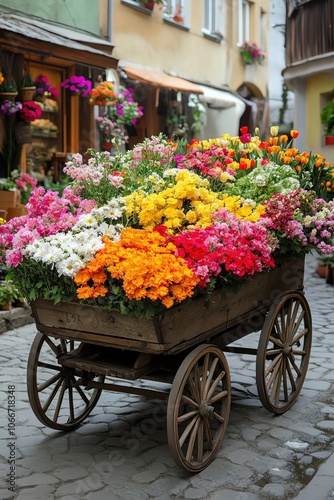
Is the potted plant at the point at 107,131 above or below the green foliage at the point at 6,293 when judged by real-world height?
above

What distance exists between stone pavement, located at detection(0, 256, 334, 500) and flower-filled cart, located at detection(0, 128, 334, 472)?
0.14 meters

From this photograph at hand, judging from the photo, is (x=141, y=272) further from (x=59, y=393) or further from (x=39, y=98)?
(x=39, y=98)

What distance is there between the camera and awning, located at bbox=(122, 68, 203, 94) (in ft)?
48.2

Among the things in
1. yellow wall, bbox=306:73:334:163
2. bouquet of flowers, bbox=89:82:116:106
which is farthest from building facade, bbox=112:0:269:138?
bouquet of flowers, bbox=89:82:116:106

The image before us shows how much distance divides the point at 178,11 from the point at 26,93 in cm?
721

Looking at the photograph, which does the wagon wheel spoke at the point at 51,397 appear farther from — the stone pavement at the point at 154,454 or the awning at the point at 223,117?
the awning at the point at 223,117

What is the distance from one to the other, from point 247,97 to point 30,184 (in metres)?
12.0

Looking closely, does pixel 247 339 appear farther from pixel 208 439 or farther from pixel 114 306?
pixel 114 306

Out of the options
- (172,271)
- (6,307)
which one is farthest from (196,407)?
(6,307)

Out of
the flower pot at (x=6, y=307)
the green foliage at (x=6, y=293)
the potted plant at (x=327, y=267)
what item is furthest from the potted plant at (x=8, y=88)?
the potted plant at (x=327, y=267)

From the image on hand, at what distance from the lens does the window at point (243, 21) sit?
20844 mm

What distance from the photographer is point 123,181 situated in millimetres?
5137

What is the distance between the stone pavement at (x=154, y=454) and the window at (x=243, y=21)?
16.0m

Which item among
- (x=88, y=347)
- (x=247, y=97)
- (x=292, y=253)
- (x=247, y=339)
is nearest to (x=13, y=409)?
(x=88, y=347)
